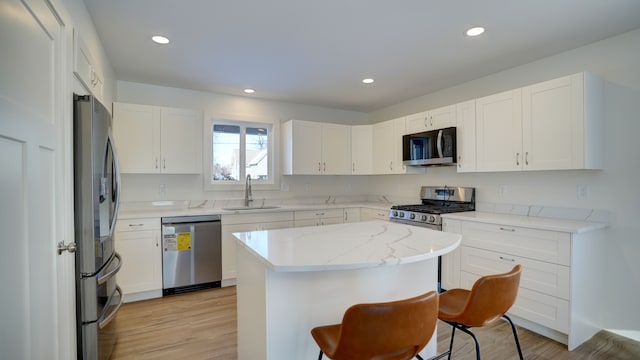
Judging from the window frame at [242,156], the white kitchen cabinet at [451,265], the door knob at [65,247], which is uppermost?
the window frame at [242,156]

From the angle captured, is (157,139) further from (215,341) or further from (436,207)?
(436,207)

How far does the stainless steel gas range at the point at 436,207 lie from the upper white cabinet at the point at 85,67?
10.5ft

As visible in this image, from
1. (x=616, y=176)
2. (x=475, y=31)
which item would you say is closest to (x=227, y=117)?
(x=475, y=31)

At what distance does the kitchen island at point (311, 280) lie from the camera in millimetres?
1467

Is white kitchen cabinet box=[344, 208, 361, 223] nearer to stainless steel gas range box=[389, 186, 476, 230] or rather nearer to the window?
stainless steel gas range box=[389, 186, 476, 230]

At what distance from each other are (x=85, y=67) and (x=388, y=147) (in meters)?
3.49

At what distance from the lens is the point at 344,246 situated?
1.69 meters

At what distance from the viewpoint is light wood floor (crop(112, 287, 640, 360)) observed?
7.52 ft

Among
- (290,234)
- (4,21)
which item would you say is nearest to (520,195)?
(290,234)

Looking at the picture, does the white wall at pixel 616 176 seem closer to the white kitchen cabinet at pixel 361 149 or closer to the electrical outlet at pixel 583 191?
the electrical outlet at pixel 583 191

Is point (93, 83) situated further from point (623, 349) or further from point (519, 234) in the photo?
point (623, 349)

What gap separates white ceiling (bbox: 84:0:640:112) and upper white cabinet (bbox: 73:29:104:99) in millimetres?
326

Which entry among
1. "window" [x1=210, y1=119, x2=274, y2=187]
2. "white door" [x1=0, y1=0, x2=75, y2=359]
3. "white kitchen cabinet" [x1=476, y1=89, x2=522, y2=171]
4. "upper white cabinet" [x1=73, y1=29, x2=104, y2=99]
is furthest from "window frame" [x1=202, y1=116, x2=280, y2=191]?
"white kitchen cabinet" [x1=476, y1=89, x2=522, y2=171]

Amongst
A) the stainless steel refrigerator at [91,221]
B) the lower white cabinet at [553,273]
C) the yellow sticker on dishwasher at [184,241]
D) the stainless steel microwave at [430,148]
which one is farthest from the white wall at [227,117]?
the lower white cabinet at [553,273]
